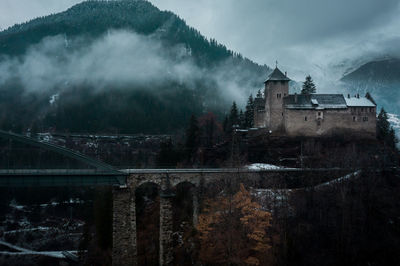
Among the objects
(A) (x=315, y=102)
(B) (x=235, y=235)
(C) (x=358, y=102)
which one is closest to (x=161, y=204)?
(B) (x=235, y=235)

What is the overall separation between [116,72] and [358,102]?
11861 cm

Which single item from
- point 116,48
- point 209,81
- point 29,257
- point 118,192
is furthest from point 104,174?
point 116,48

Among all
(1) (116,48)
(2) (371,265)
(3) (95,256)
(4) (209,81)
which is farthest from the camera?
(1) (116,48)

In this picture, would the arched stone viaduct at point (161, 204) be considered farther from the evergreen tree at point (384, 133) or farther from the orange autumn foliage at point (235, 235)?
the evergreen tree at point (384, 133)

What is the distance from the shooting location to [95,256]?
30.1 meters

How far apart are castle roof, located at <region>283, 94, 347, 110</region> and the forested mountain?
59.6 meters

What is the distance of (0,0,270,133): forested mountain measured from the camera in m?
102

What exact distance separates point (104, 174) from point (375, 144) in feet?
116

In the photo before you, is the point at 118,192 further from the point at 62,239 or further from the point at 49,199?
the point at 49,199

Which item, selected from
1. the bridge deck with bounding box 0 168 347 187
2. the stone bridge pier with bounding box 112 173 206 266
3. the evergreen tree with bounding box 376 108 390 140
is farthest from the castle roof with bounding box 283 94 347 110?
the stone bridge pier with bounding box 112 173 206 266

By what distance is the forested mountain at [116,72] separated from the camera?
102 meters

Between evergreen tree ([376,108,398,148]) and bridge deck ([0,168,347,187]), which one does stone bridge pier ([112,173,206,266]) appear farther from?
evergreen tree ([376,108,398,148])

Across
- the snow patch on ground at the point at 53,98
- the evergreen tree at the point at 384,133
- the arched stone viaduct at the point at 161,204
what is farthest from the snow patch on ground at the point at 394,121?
the snow patch on ground at the point at 53,98

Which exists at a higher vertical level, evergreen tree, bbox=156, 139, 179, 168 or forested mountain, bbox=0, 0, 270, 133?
forested mountain, bbox=0, 0, 270, 133
